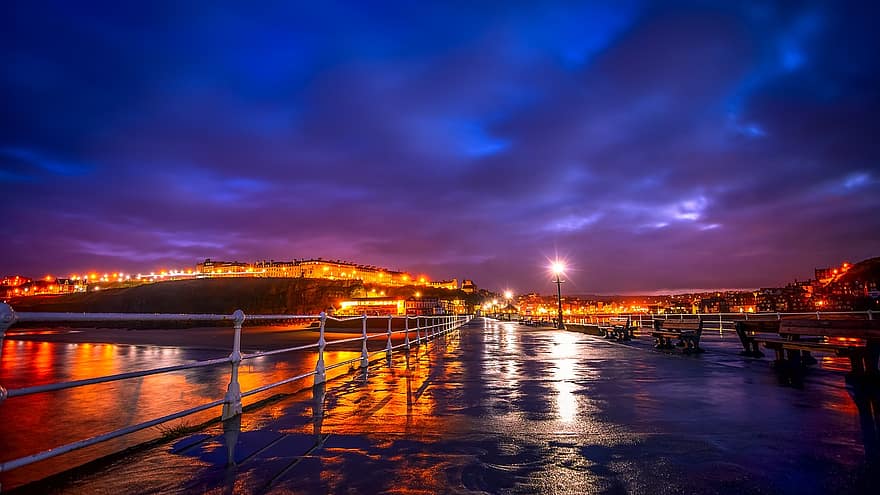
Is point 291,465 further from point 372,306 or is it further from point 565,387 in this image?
point 372,306

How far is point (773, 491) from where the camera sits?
3281mm

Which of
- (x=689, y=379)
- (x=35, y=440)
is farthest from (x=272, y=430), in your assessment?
(x=689, y=379)

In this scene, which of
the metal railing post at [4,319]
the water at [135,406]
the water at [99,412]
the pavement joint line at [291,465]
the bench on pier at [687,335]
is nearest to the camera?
the metal railing post at [4,319]

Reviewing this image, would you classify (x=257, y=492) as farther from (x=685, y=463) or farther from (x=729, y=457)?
(x=729, y=457)

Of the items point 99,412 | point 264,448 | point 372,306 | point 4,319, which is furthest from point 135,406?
point 372,306

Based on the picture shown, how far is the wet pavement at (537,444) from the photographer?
11.5ft

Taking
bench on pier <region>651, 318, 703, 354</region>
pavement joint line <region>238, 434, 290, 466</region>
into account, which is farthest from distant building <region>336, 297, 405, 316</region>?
pavement joint line <region>238, 434, 290, 466</region>

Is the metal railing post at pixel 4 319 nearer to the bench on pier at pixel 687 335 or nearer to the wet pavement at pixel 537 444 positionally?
the wet pavement at pixel 537 444

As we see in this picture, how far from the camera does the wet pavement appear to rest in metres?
3.51

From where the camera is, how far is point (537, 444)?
4.52 metres

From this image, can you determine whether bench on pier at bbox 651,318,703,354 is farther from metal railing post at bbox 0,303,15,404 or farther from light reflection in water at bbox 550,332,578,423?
metal railing post at bbox 0,303,15,404

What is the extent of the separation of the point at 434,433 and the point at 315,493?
1.91 m

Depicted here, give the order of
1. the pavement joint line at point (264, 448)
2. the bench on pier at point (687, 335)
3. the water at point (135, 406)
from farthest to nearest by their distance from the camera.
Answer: the bench on pier at point (687, 335) < the water at point (135, 406) < the pavement joint line at point (264, 448)

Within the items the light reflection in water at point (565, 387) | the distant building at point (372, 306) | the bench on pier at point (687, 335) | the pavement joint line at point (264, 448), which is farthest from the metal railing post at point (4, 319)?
the distant building at point (372, 306)
